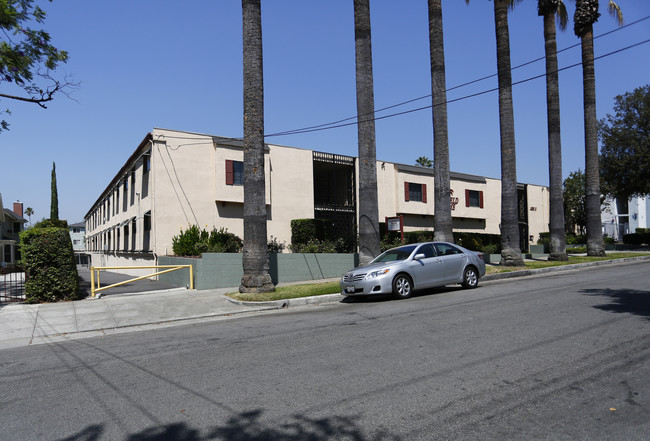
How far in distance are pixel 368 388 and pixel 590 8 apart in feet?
83.5

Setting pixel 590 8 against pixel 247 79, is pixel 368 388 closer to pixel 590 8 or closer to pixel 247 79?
pixel 247 79

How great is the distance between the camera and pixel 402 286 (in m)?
11.9

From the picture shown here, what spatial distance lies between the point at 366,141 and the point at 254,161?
4.12 metres

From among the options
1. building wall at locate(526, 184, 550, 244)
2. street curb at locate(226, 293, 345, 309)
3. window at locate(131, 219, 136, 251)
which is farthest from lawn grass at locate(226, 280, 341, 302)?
building wall at locate(526, 184, 550, 244)

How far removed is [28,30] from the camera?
1430 cm

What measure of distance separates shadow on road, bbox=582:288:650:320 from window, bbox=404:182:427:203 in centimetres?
1852

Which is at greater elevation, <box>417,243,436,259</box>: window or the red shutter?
the red shutter

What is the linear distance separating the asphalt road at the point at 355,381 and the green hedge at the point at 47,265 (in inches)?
215

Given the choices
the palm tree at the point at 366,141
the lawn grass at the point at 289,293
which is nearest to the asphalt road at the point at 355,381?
the lawn grass at the point at 289,293

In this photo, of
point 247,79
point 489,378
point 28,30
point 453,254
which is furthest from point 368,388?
point 28,30

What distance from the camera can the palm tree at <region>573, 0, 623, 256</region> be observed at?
77.5 ft

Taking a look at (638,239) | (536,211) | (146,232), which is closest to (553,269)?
(146,232)

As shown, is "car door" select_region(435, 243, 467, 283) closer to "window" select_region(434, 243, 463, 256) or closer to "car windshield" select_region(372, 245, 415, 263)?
"window" select_region(434, 243, 463, 256)

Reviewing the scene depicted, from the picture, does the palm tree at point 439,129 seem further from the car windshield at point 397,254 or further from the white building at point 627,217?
the white building at point 627,217
